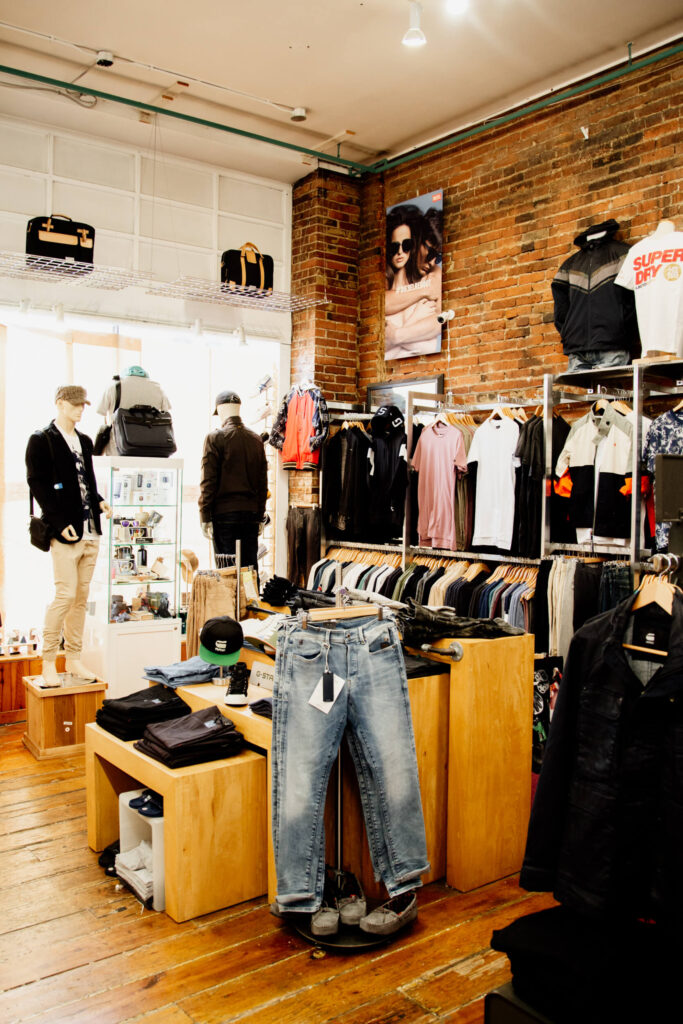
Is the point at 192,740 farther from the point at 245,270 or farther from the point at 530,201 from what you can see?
the point at 530,201

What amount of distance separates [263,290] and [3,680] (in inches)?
133

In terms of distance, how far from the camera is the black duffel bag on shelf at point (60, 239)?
18.1 feet

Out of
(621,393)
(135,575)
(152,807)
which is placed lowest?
(152,807)

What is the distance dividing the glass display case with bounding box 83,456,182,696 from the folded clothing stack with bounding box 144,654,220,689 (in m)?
1.59

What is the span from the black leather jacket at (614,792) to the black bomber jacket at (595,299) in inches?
118

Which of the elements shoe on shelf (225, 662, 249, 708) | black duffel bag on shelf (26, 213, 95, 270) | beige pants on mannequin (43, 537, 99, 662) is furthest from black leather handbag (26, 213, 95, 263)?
shoe on shelf (225, 662, 249, 708)

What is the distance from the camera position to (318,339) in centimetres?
705

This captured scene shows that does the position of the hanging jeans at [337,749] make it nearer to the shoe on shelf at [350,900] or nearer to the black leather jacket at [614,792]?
the shoe on shelf at [350,900]

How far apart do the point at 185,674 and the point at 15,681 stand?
2.44 meters

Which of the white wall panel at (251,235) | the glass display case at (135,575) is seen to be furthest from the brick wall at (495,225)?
the glass display case at (135,575)

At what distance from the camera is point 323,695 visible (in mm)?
2877

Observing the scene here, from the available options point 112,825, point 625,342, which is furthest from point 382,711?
point 625,342

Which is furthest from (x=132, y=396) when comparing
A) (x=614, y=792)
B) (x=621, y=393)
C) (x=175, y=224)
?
(x=614, y=792)

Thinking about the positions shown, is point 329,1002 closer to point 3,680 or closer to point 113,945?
point 113,945
